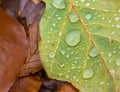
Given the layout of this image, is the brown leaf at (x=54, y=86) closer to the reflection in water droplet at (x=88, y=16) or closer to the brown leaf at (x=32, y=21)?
the brown leaf at (x=32, y=21)

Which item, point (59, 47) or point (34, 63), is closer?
point (59, 47)

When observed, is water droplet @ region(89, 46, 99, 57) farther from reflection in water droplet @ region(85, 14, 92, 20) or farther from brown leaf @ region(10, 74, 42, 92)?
brown leaf @ region(10, 74, 42, 92)

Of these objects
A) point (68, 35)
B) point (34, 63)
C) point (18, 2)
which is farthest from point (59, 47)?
point (18, 2)

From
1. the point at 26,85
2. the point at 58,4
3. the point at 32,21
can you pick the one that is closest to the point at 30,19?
the point at 32,21

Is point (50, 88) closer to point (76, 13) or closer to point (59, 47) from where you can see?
point (59, 47)

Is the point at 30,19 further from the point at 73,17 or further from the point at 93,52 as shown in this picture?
the point at 93,52

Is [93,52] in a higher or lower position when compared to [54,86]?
higher

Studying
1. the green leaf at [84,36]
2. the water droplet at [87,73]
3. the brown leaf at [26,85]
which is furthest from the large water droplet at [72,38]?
the brown leaf at [26,85]
